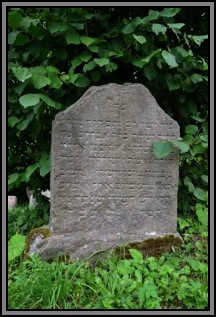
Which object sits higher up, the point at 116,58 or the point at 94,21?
the point at 94,21

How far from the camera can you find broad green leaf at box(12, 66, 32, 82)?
11.0 ft

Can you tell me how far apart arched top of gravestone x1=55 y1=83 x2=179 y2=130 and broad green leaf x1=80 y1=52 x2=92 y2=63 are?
1.06 feet

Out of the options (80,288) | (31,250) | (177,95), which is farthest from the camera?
(177,95)

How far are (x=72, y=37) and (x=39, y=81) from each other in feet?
1.59

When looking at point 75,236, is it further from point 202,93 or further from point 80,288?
point 202,93

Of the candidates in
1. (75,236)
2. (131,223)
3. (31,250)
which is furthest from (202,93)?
(31,250)

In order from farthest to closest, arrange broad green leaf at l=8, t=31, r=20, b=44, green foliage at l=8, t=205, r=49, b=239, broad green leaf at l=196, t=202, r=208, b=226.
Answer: green foliage at l=8, t=205, r=49, b=239 → broad green leaf at l=196, t=202, r=208, b=226 → broad green leaf at l=8, t=31, r=20, b=44

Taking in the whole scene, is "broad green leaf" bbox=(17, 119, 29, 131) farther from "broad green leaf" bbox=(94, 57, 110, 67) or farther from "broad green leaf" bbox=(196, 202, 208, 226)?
"broad green leaf" bbox=(196, 202, 208, 226)

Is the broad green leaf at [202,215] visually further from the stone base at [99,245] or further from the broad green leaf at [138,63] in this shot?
the broad green leaf at [138,63]

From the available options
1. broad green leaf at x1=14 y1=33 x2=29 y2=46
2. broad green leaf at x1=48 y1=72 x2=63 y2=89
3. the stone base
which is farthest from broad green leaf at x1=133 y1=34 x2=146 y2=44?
the stone base

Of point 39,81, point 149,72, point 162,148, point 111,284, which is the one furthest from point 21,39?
point 111,284

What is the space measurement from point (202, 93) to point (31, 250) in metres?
2.24

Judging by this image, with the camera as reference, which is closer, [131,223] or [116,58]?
[131,223]
